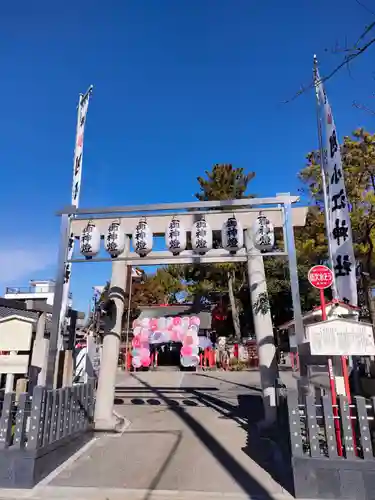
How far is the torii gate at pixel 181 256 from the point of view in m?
7.62

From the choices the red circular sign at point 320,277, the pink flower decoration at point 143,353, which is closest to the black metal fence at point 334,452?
the red circular sign at point 320,277

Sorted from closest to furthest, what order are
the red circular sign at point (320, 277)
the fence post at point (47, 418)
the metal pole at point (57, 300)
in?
the fence post at point (47, 418), the red circular sign at point (320, 277), the metal pole at point (57, 300)

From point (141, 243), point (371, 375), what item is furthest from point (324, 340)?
point (141, 243)

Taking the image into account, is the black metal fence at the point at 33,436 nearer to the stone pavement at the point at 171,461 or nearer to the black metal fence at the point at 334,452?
the stone pavement at the point at 171,461

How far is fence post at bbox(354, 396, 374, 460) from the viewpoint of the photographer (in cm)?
442

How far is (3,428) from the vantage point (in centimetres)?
496

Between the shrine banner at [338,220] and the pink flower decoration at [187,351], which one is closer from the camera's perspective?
the shrine banner at [338,220]

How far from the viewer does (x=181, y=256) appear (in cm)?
820

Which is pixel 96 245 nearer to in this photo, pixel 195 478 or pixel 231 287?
pixel 195 478

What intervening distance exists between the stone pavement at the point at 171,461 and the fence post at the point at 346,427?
981 mm

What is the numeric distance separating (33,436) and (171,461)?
7.44ft

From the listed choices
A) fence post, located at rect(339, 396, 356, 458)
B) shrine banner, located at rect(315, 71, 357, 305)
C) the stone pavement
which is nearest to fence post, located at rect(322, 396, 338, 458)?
fence post, located at rect(339, 396, 356, 458)

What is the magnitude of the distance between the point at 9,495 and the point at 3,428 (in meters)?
0.81

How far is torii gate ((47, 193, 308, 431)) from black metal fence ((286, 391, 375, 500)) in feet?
10.1
